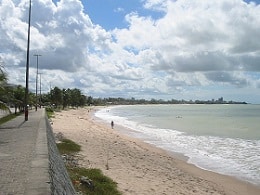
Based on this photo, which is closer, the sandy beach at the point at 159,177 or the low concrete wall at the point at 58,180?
the low concrete wall at the point at 58,180

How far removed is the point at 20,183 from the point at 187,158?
→ 19238 mm

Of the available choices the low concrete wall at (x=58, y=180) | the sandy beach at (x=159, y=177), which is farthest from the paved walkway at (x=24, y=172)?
the sandy beach at (x=159, y=177)

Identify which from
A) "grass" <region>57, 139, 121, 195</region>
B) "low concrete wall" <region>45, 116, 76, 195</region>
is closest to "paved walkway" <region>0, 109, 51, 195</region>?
"low concrete wall" <region>45, 116, 76, 195</region>

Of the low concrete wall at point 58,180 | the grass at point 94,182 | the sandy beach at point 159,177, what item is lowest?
the sandy beach at point 159,177

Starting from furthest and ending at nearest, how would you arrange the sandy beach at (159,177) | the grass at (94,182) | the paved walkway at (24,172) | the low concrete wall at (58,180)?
the sandy beach at (159,177)
the grass at (94,182)
the low concrete wall at (58,180)
the paved walkway at (24,172)


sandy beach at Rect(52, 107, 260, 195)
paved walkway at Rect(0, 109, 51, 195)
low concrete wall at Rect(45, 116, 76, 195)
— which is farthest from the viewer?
sandy beach at Rect(52, 107, 260, 195)

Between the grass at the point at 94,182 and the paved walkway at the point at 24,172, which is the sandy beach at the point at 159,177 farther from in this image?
the paved walkway at the point at 24,172

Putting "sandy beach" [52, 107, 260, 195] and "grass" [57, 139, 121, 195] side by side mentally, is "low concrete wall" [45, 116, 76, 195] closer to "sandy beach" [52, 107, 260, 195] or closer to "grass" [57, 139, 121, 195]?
"grass" [57, 139, 121, 195]

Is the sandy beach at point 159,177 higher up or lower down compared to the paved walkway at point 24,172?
lower down

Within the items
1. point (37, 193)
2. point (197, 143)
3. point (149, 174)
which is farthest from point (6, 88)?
point (197, 143)

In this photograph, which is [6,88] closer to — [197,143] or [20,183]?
[20,183]

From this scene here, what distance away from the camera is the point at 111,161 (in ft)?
65.4

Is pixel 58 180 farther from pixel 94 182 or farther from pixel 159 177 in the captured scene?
pixel 159 177

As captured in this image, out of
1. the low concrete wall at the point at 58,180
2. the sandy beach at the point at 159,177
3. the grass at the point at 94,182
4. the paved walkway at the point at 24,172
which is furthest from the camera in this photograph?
the sandy beach at the point at 159,177
